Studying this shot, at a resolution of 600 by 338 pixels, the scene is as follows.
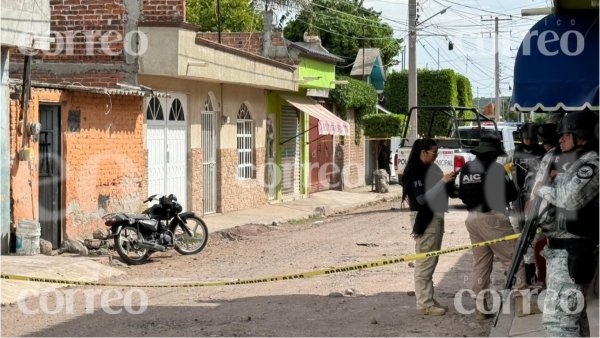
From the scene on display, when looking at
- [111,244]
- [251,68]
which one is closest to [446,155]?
[251,68]

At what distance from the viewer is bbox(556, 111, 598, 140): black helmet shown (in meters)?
7.77

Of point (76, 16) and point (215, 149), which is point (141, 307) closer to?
point (76, 16)

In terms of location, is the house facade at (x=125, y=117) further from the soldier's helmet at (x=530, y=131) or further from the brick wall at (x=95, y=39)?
the soldier's helmet at (x=530, y=131)

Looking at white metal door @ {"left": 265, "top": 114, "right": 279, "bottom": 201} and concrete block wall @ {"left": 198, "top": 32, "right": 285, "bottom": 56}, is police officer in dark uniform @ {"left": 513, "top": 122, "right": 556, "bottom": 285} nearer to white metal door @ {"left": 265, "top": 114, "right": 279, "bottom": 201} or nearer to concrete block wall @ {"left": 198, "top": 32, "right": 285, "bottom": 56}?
white metal door @ {"left": 265, "top": 114, "right": 279, "bottom": 201}

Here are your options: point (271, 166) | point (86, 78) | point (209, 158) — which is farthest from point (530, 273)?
point (271, 166)

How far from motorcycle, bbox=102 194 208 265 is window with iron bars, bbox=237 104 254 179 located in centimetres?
917

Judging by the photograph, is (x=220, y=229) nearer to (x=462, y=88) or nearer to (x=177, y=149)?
(x=177, y=149)

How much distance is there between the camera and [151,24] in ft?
63.8

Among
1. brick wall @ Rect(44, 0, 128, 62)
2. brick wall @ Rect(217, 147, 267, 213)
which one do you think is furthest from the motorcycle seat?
brick wall @ Rect(217, 147, 267, 213)

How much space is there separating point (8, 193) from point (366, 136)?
24389 mm

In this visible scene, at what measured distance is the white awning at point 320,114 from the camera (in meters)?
29.7

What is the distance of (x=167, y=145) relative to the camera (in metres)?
21.0

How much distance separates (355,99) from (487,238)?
27.0 meters

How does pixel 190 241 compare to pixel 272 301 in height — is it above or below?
above
